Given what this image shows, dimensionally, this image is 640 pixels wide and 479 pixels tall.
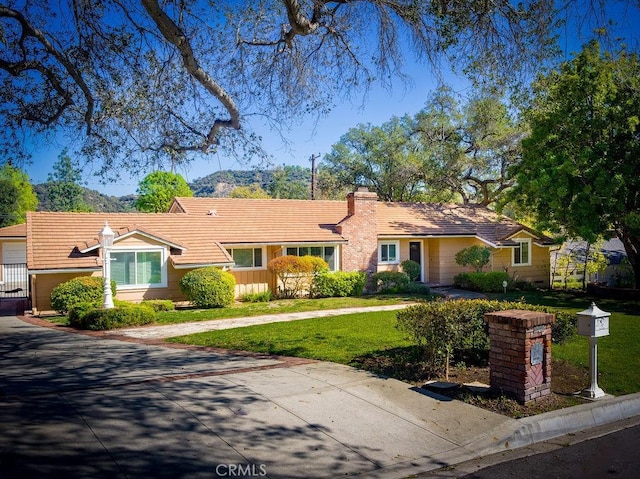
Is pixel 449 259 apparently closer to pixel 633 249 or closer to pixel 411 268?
pixel 411 268

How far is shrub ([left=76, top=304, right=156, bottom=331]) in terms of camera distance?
47.8 feet

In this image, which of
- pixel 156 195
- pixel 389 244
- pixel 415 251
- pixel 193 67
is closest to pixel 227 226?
pixel 389 244

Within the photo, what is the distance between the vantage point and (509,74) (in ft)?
27.2

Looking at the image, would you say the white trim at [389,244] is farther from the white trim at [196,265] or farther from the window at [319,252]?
the white trim at [196,265]

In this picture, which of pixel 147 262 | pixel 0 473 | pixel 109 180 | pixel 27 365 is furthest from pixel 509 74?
pixel 147 262

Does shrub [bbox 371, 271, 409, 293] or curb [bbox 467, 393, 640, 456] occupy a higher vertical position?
shrub [bbox 371, 271, 409, 293]

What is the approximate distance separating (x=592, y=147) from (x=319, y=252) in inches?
488

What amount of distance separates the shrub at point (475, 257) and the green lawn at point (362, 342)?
30.1ft

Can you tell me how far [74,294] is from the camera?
55.8 feet

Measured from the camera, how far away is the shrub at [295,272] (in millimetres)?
21812

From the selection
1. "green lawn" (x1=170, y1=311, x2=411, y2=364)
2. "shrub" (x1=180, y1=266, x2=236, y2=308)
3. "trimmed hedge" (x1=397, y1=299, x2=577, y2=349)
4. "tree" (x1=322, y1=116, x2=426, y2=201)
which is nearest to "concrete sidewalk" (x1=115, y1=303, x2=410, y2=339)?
"green lawn" (x1=170, y1=311, x2=411, y2=364)

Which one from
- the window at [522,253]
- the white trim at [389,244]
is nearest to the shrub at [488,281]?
the window at [522,253]

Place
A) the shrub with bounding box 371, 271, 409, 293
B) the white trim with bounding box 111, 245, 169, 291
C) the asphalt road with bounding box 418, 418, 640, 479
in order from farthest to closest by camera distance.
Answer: the shrub with bounding box 371, 271, 409, 293
the white trim with bounding box 111, 245, 169, 291
the asphalt road with bounding box 418, 418, 640, 479

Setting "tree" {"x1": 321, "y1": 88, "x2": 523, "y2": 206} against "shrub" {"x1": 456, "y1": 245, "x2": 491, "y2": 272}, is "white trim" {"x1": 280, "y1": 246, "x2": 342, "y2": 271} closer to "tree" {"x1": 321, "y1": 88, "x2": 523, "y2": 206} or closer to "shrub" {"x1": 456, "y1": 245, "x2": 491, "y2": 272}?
"shrub" {"x1": 456, "y1": 245, "x2": 491, "y2": 272}
